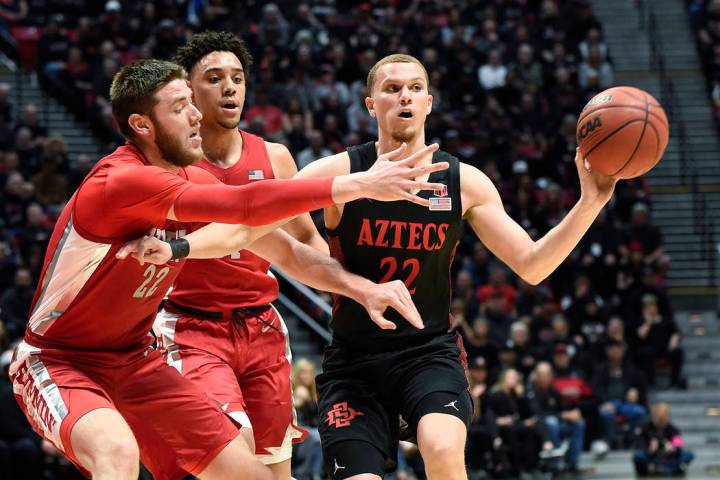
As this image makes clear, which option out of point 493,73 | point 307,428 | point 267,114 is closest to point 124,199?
point 307,428

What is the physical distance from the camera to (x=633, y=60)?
22.3m

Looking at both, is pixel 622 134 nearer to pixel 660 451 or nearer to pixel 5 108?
pixel 660 451

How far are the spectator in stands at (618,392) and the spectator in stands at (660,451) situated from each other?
457mm

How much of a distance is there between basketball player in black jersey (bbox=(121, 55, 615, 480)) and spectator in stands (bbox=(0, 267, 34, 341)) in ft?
26.2

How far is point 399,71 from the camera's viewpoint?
6.15m

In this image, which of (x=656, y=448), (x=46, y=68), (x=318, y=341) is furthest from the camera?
(x=46, y=68)

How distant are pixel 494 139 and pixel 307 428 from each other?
7.32m

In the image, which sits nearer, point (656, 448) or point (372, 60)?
point (656, 448)

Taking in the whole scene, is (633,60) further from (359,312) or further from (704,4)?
(359,312)

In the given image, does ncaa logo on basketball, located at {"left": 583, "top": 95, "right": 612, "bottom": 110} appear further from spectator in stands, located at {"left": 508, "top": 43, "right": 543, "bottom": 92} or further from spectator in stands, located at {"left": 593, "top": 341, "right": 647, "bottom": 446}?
spectator in stands, located at {"left": 508, "top": 43, "right": 543, "bottom": 92}

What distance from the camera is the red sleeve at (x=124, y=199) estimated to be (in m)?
5.36

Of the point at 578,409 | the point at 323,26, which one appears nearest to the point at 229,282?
the point at 578,409

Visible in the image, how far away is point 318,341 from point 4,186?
501 centimetres

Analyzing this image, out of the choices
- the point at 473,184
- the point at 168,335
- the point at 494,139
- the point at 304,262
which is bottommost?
the point at 168,335
